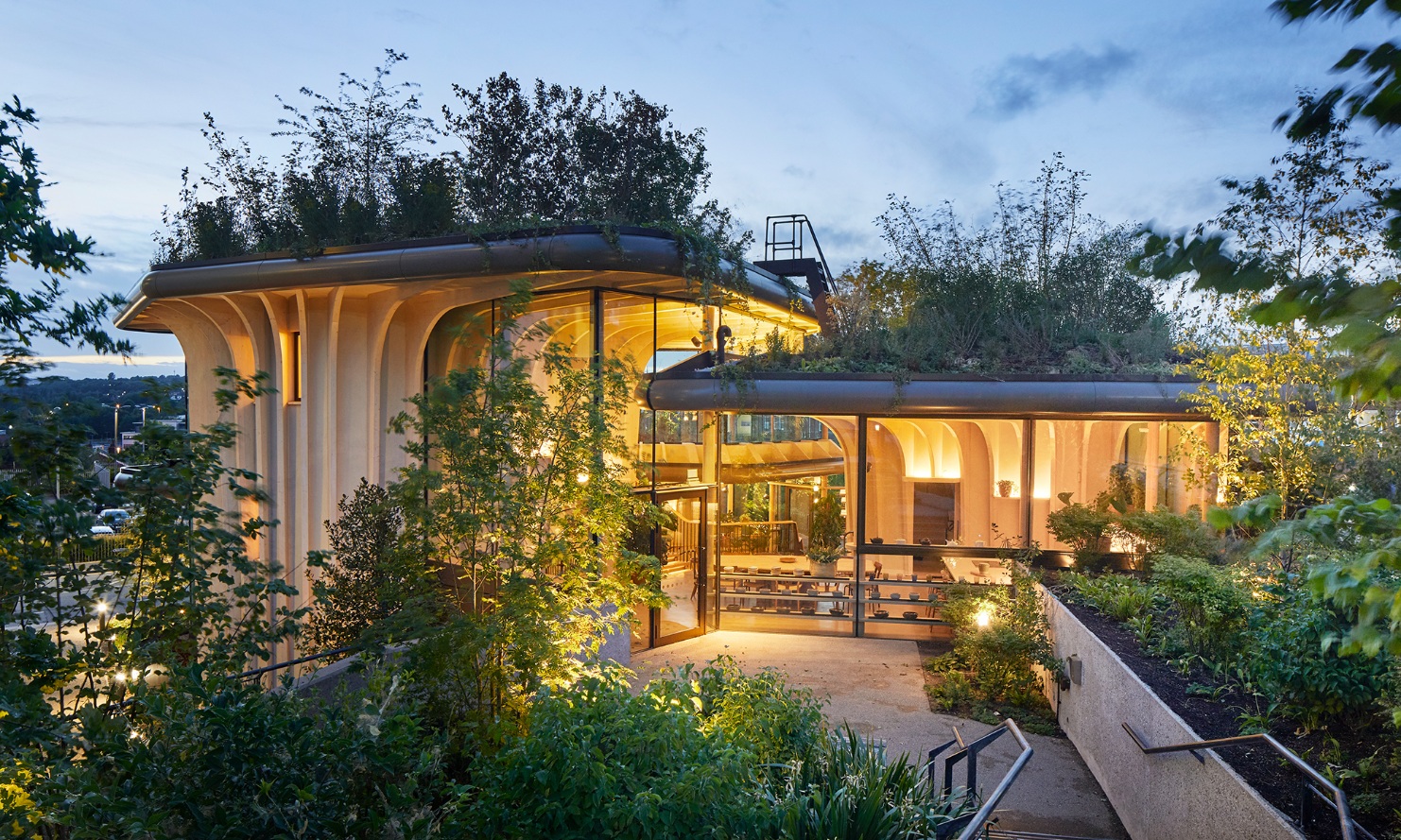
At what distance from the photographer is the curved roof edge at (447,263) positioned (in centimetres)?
966

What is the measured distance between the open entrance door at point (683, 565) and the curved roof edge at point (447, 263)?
330cm

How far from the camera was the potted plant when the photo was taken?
1280cm

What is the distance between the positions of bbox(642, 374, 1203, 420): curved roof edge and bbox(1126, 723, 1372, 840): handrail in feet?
18.4

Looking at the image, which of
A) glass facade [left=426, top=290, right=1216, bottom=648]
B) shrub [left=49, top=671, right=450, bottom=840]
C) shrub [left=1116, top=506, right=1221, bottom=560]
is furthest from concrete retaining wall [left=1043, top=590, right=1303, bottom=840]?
shrub [left=49, top=671, right=450, bottom=840]

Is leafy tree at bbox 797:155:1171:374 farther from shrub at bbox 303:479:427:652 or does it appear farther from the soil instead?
shrub at bbox 303:479:427:652

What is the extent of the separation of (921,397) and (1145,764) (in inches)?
239

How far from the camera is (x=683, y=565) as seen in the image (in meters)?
12.6

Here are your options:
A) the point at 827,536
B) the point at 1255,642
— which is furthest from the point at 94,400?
the point at 827,536

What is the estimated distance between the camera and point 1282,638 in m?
5.43

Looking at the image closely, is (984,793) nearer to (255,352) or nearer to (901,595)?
(901,595)

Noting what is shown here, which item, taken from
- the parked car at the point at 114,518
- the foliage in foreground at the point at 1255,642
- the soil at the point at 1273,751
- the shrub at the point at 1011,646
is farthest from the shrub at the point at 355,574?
the foliage in foreground at the point at 1255,642

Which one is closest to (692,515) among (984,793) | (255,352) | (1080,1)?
(984,793)

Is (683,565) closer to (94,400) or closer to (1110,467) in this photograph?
(1110,467)

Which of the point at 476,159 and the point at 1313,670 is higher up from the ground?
the point at 476,159
